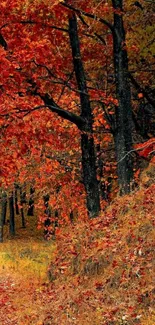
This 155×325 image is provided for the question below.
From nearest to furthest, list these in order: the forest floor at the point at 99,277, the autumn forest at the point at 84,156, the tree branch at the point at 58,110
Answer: the forest floor at the point at 99,277
the autumn forest at the point at 84,156
the tree branch at the point at 58,110

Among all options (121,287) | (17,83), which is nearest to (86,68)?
(17,83)

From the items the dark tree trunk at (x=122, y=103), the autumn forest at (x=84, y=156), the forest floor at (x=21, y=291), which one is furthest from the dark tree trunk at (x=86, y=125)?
the forest floor at (x=21, y=291)

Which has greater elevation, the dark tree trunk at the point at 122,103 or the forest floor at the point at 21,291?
the dark tree trunk at the point at 122,103

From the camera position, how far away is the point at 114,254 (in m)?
9.19

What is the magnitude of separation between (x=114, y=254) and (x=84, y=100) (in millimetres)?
4508

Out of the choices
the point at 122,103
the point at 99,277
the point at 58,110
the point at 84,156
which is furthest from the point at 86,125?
the point at 99,277

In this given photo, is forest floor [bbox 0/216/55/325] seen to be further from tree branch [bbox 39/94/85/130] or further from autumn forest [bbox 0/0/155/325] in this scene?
tree branch [bbox 39/94/85/130]

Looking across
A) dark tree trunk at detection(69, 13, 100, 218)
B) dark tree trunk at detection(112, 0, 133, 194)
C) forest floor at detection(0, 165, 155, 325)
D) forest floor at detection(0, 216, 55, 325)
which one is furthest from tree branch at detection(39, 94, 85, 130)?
forest floor at detection(0, 216, 55, 325)

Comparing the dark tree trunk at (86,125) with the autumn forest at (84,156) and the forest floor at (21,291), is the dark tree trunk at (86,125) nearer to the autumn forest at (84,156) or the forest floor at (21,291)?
the autumn forest at (84,156)

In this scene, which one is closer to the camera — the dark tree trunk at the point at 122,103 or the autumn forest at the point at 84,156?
the autumn forest at the point at 84,156

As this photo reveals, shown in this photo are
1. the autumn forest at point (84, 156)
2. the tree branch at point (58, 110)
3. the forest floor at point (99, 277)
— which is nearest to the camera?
the forest floor at point (99, 277)

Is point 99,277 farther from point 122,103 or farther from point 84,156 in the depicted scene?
point 122,103

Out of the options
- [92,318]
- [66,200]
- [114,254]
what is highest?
[66,200]

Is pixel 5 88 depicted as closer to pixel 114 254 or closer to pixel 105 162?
pixel 114 254
